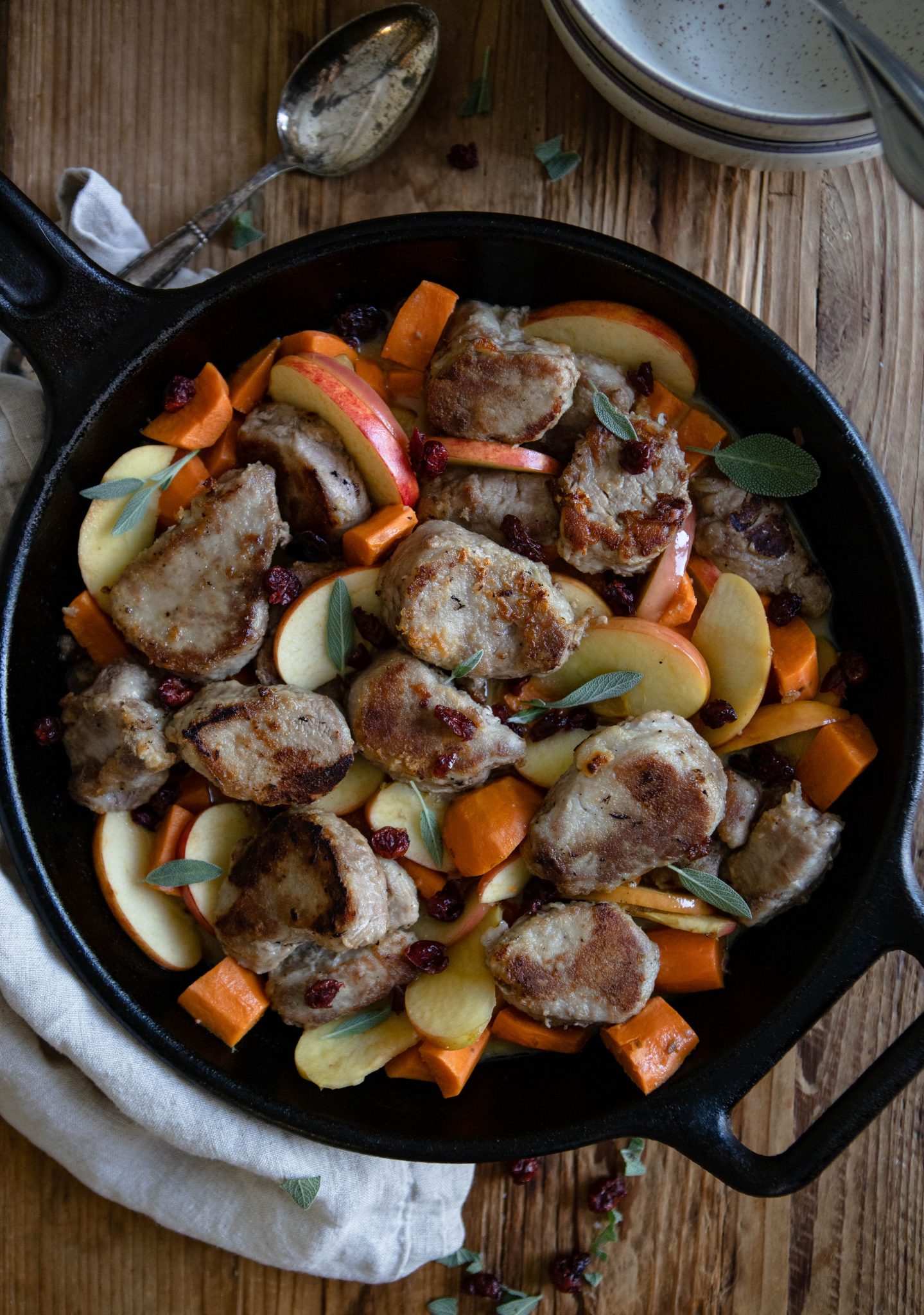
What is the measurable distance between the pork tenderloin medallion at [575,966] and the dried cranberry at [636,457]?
45.5 inches

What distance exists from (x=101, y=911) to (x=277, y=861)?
0.54 metres

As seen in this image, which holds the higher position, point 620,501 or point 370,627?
point 620,501

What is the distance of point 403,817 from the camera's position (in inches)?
108

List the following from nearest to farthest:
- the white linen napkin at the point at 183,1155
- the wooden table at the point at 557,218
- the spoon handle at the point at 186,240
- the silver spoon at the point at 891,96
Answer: the silver spoon at the point at 891,96 → the white linen napkin at the point at 183,1155 → the spoon handle at the point at 186,240 → the wooden table at the point at 557,218

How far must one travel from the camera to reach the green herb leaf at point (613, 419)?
2.59m

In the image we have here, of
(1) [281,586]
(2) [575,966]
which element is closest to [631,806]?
(2) [575,966]

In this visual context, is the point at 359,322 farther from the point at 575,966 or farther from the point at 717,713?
the point at 575,966

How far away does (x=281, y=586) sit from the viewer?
2619 mm

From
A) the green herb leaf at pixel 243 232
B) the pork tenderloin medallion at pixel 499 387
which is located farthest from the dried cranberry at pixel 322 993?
the green herb leaf at pixel 243 232

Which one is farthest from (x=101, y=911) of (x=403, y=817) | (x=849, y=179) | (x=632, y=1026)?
(x=849, y=179)

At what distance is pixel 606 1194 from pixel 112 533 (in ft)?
7.85

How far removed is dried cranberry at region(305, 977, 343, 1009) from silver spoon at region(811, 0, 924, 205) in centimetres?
241

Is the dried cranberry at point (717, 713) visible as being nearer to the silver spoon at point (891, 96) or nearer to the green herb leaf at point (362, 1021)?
the green herb leaf at point (362, 1021)

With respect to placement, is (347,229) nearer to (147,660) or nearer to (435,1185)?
(147,660)
